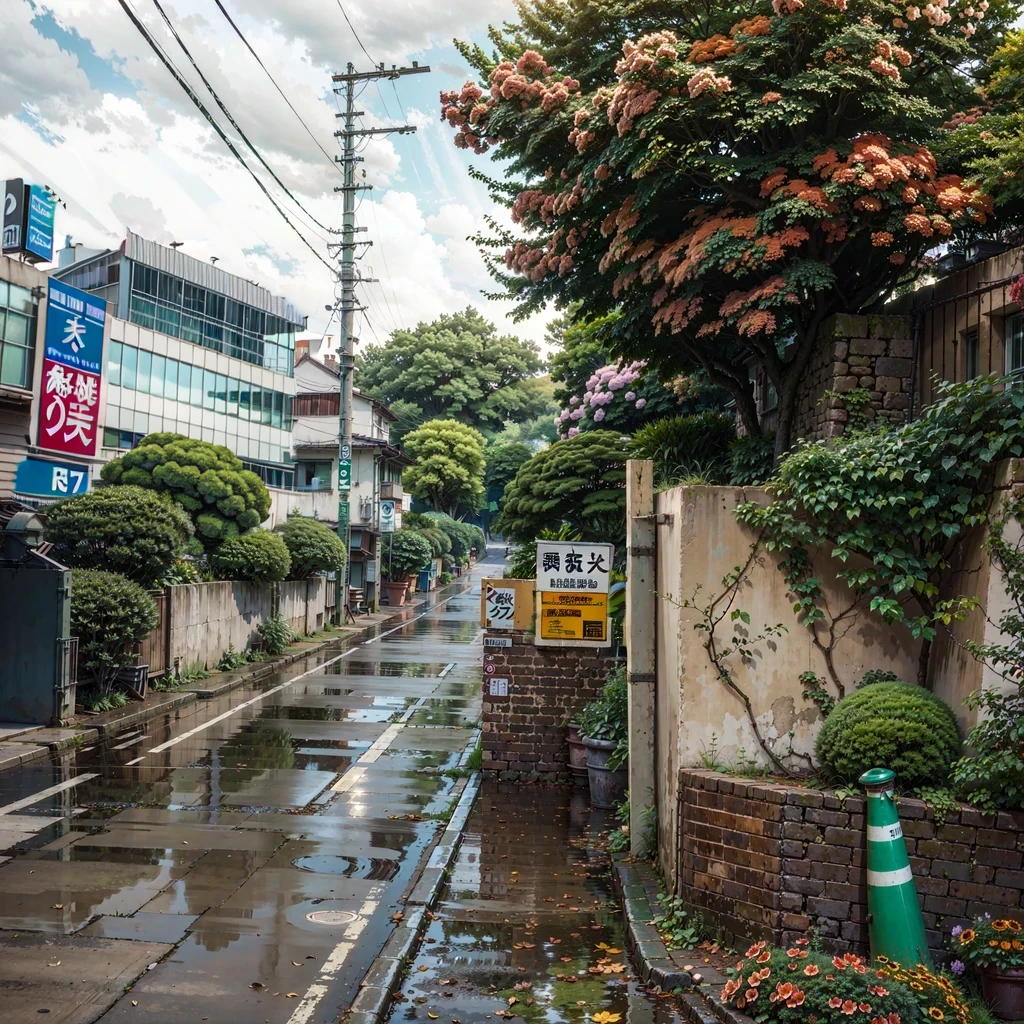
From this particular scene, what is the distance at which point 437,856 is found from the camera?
1027cm

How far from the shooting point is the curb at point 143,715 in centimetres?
1445

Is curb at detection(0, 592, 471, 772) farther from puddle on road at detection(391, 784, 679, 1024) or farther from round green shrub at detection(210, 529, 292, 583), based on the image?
puddle on road at detection(391, 784, 679, 1024)

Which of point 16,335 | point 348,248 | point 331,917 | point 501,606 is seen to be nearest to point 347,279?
point 348,248

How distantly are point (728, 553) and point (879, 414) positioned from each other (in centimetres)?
449

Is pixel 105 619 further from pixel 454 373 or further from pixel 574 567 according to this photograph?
pixel 454 373

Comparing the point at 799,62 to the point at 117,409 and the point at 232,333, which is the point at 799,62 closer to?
the point at 117,409

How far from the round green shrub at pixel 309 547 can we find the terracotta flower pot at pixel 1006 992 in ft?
89.1

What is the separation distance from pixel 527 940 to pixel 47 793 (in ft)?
23.1

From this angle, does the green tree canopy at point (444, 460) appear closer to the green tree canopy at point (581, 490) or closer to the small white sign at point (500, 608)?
the green tree canopy at point (581, 490)

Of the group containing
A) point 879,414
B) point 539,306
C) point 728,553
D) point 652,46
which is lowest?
point 728,553

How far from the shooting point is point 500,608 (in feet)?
46.4

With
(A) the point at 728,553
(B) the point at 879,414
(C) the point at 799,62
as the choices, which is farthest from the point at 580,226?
(A) the point at 728,553

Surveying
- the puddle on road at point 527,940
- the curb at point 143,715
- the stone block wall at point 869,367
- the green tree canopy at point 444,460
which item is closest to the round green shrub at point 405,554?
the green tree canopy at point 444,460

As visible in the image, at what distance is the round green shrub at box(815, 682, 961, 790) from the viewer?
680 cm
